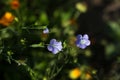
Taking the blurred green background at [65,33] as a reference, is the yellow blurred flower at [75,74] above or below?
below

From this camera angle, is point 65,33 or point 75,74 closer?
point 75,74

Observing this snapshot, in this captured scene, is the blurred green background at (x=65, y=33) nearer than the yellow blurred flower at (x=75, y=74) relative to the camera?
Yes

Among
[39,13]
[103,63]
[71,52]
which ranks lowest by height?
[103,63]

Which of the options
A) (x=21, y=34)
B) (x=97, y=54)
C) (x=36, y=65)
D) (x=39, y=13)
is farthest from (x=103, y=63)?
(x=21, y=34)

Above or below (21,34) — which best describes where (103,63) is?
below

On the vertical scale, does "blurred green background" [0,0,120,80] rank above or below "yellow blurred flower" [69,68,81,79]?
above

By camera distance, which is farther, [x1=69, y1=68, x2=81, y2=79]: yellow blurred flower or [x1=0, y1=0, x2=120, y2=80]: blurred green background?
[x1=69, y1=68, x2=81, y2=79]: yellow blurred flower

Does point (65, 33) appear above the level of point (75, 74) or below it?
above

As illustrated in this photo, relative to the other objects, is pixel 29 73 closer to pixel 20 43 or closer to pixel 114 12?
pixel 20 43
